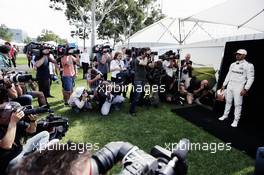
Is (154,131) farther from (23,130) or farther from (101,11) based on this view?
(101,11)

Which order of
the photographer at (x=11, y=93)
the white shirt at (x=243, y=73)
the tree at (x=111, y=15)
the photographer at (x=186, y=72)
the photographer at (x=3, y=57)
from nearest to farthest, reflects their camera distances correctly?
the photographer at (x=11, y=93) → the photographer at (x=3, y=57) → the white shirt at (x=243, y=73) → the photographer at (x=186, y=72) → the tree at (x=111, y=15)

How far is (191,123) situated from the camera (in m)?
6.08

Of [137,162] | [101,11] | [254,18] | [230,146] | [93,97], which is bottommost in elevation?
[230,146]

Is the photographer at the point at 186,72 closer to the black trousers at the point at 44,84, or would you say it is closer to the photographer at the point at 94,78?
the photographer at the point at 94,78

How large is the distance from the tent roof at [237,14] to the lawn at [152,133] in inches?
157

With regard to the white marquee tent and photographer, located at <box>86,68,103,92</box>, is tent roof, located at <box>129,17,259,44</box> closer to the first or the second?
the white marquee tent

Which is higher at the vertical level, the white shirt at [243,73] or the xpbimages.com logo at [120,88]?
the white shirt at [243,73]

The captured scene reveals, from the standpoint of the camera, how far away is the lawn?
3.93 metres

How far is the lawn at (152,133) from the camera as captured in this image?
3.93 m

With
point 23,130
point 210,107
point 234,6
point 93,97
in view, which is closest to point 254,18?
point 234,6

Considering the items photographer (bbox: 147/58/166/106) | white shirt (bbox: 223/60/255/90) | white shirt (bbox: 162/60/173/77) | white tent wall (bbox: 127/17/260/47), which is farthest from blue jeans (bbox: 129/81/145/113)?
white tent wall (bbox: 127/17/260/47)

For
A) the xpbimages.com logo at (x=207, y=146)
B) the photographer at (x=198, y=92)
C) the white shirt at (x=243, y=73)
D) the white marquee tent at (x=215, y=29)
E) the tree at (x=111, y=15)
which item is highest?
the tree at (x=111, y=15)

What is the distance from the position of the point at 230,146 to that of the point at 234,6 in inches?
200

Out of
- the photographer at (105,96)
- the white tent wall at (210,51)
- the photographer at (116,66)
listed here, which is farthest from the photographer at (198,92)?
the photographer at (105,96)
